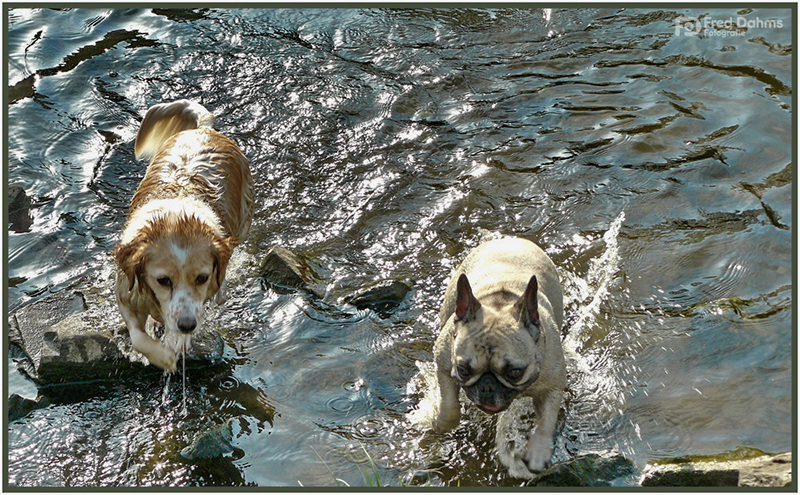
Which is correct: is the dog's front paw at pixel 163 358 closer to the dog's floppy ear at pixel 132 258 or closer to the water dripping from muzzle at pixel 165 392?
the water dripping from muzzle at pixel 165 392

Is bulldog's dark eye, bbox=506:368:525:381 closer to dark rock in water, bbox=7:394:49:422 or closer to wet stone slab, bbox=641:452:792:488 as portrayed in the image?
wet stone slab, bbox=641:452:792:488

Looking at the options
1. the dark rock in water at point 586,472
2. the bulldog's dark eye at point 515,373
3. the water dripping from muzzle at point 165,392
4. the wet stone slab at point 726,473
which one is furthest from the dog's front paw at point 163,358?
the wet stone slab at point 726,473

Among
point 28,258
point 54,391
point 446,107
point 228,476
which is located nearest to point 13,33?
point 28,258

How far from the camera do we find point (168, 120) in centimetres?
848

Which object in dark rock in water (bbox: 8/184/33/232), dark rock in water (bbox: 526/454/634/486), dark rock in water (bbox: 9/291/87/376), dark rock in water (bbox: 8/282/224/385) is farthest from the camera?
dark rock in water (bbox: 8/184/33/232)

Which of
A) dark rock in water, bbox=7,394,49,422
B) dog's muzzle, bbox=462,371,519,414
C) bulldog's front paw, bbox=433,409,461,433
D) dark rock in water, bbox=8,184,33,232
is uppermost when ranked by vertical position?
dark rock in water, bbox=8,184,33,232

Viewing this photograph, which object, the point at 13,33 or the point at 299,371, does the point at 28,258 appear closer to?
the point at 299,371

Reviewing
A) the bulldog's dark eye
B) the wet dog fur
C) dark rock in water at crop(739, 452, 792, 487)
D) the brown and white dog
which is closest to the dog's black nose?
the brown and white dog

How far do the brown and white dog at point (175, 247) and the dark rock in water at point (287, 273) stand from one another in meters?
0.45

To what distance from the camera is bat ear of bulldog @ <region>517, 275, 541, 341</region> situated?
509 cm

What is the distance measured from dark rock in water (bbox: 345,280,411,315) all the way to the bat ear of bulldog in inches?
80.4

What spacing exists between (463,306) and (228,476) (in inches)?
80.5

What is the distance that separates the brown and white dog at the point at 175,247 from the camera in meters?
5.92

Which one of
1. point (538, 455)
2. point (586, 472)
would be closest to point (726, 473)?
point (586, 472)
